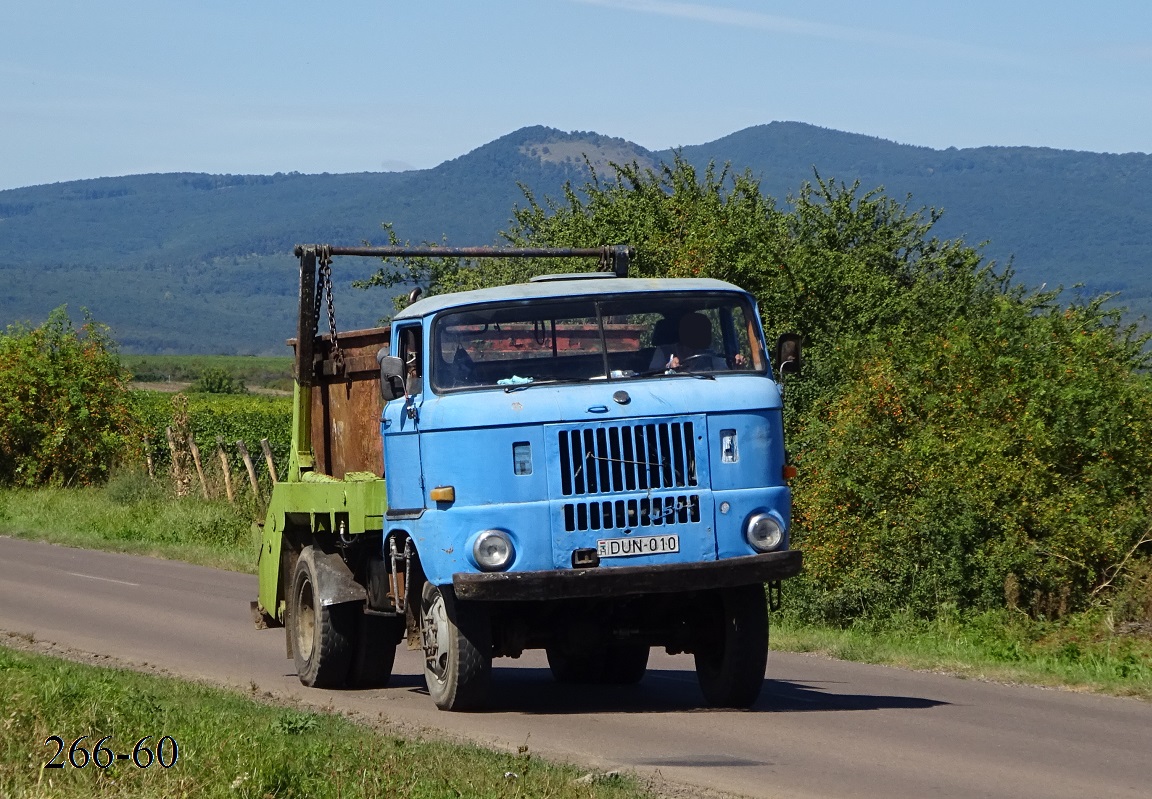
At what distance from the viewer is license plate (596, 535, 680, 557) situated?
10.3m

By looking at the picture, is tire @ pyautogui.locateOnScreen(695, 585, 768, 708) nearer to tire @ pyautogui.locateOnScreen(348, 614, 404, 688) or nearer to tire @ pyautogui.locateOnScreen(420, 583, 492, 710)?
tire @ pyautogui.locateOnScreen(420, 583, 492, 710)

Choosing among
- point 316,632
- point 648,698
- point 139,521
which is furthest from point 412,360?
point 139,521

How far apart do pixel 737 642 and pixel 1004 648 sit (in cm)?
597

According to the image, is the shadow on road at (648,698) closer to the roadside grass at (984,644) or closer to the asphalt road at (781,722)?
the asphalt road at (781,722)

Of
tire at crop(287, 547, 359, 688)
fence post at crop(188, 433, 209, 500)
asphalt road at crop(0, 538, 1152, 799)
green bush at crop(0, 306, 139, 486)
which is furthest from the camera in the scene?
green bush at crop(0, 306, 139, 486)

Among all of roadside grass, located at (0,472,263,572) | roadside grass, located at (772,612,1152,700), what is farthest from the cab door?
roadside grass, located at (0,472,263,572)

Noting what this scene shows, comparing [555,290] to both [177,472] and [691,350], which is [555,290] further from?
[177,472]

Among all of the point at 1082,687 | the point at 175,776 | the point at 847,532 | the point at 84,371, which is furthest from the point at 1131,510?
the point at 84,371

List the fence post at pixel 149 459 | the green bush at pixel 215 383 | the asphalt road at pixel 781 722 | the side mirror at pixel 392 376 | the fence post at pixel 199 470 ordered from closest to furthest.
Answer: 1. the asphalt road at pixel 781 722
2. the side mirror at pixel 392 376
3. the fence post at pixel 199 470
4. the fence post at pixel 149 459
5. the green bush at pixel 215 383

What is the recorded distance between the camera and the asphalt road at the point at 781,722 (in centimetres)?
871

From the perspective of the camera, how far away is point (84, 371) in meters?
40.1

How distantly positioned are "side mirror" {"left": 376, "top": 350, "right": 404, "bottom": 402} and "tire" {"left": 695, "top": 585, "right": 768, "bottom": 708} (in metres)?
2.55

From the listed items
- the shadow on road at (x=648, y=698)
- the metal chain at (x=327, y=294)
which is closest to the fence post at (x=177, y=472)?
the shadow on road at (x=648, y=698)

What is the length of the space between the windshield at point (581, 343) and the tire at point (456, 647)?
1.43 m
